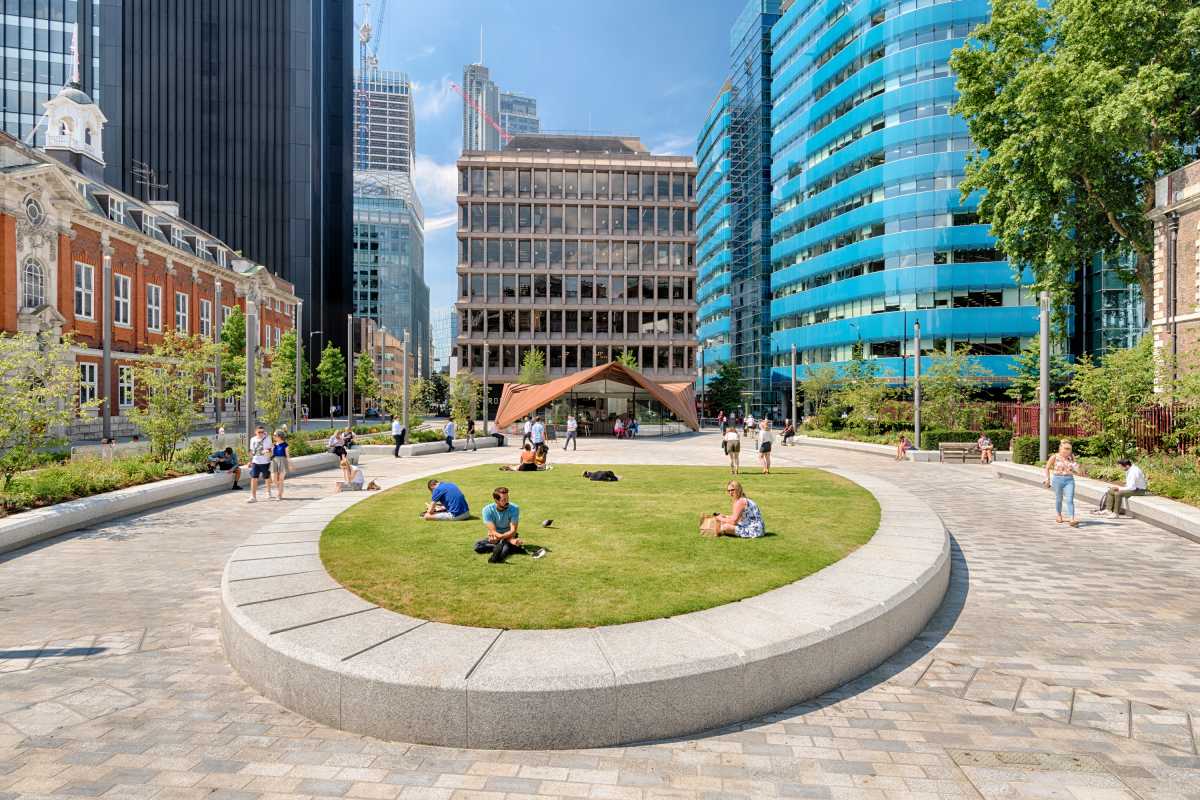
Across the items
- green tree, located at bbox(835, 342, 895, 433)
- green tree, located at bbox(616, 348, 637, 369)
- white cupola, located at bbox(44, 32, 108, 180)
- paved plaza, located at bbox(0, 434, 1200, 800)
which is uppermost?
white cupola, located at bbox(44, 32, 108, 180)

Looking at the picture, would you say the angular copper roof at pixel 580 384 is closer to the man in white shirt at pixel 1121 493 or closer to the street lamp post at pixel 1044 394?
the street lamp post at pixel 1044 394

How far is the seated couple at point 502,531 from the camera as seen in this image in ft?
27.1

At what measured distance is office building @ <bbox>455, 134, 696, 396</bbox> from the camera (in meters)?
67.2

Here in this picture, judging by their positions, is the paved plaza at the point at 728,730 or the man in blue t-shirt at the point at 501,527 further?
the man in blue t-shirt at the point at 501,527

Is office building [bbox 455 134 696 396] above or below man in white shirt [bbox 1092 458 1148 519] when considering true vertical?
above

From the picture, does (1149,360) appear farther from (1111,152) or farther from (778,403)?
(778,403)

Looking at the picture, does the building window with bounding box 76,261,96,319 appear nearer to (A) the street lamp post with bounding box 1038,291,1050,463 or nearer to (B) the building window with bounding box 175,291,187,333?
(B) the building window with bounding box 175,291,187,333

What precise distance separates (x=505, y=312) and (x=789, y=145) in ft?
117

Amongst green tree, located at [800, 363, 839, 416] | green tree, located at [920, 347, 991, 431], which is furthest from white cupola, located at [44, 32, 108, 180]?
green tree, located at [800, 363, 839, 416]

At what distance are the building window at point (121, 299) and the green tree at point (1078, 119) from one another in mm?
48148

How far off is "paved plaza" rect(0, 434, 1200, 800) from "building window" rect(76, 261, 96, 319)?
34.0 meters

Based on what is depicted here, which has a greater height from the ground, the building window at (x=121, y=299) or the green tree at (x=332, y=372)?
the building window at (x=121, y=299)

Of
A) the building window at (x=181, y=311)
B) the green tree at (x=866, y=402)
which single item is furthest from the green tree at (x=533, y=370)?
the green tree at (x=866, y=402)

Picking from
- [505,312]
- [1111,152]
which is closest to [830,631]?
[1111,152]
